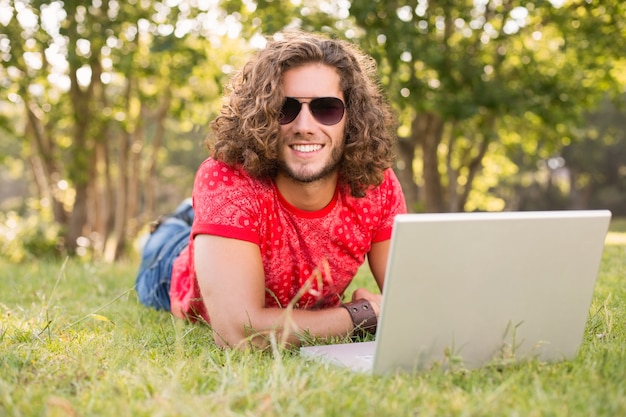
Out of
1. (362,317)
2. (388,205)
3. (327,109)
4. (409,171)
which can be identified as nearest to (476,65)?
(409,171)

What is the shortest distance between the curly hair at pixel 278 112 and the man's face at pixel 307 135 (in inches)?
1.6

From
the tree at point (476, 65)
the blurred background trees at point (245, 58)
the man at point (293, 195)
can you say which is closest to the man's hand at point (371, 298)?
the man at point (293, 195)

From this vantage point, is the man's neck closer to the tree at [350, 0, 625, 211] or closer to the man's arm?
the man's arm

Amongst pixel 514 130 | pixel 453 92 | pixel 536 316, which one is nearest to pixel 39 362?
pixel 536 316

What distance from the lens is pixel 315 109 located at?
2.86 meters

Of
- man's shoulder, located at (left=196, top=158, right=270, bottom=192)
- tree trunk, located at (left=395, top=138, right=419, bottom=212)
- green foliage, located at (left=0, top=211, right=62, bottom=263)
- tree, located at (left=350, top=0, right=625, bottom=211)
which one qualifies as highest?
tree, located at (left=350, top=0, right=625, bottom=211)

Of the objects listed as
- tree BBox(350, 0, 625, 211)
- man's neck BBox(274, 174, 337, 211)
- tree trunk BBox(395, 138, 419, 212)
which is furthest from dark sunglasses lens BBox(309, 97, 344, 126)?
tree trunk BBox(395, 138, 419, 212)

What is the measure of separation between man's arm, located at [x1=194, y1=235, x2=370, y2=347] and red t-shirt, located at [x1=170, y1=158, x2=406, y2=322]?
66mm

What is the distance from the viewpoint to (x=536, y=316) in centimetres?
205

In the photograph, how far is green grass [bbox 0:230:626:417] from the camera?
168 centimetres

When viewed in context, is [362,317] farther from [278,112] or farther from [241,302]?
[278,112]

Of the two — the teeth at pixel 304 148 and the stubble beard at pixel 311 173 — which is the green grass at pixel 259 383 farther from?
the teeth at pixel 304 148

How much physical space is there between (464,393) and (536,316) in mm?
379

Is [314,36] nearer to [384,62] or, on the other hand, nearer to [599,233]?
[599,233]
